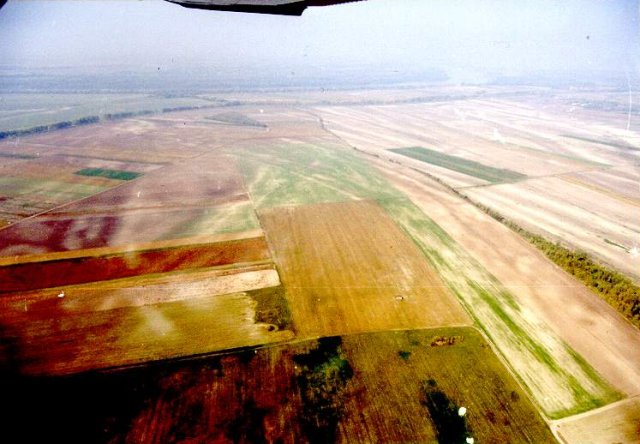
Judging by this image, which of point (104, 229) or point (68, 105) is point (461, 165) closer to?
point (104, 229)

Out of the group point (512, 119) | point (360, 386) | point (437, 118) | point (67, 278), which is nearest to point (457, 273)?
point (360, 386)

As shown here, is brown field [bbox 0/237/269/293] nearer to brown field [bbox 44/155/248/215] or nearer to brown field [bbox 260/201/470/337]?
brown field [bbox 260/201/470/337]

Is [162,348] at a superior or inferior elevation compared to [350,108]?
inferior

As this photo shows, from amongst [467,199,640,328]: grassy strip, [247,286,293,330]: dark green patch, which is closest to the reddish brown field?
[247,286,293,330]: dark green patch

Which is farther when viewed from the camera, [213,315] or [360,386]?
[213,315]

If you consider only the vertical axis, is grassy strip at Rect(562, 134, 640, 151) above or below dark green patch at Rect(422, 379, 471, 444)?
above

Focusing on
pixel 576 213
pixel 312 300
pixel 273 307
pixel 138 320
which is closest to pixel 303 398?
pixel 273 307

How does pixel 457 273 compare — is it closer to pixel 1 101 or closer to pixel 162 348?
pixel 162 348

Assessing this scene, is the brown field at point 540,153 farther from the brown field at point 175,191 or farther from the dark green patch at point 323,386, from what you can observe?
the brown field at point 175,191
